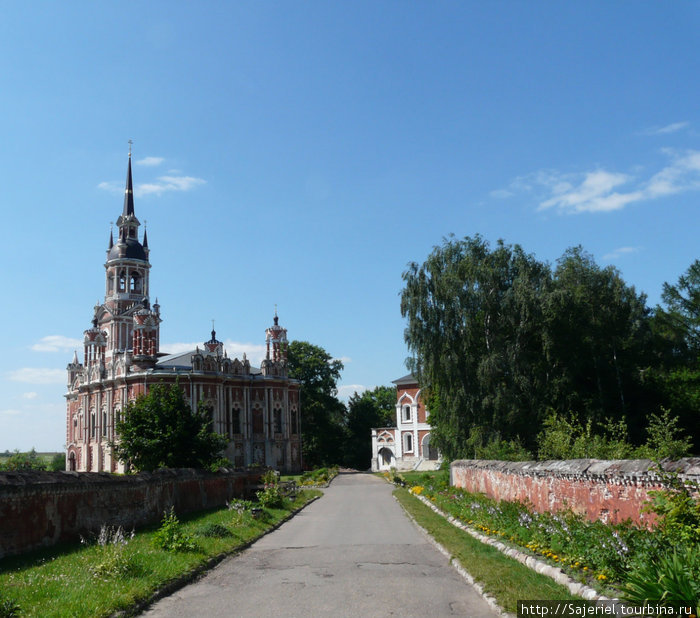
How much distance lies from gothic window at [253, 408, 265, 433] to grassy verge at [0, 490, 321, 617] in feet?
157

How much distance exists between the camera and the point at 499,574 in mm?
9703

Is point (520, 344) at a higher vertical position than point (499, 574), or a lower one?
higher

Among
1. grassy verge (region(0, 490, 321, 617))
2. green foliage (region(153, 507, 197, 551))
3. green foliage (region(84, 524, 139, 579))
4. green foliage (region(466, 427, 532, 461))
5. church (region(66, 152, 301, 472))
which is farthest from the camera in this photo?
church (region(66, 152, 301, 472))

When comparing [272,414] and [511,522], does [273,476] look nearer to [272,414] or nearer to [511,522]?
[511,522]

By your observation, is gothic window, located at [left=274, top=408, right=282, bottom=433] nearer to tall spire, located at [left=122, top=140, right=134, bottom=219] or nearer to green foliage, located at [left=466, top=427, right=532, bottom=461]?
tall spire, located at [left=122, top=140, right=134, bottom=219]

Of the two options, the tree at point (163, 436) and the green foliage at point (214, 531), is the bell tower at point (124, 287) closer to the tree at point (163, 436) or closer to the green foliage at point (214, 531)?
the tree at point (163, 436)

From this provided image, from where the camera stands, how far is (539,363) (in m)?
33.9

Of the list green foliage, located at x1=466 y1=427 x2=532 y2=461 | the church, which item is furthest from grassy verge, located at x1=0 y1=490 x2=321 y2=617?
the church

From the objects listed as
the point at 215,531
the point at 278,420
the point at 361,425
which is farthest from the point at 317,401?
the point at 215,531

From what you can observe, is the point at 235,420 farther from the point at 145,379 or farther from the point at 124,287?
the point at 124,287

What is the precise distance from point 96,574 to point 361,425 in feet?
233

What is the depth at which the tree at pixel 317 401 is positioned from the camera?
242 feet

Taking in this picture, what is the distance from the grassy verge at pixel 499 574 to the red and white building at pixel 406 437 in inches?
2027

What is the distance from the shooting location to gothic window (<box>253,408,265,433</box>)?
62.0 meters
